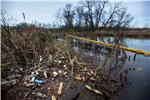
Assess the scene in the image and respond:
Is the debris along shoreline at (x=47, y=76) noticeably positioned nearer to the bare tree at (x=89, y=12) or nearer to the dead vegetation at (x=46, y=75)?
the dead vegetation at (x=46, y=75)

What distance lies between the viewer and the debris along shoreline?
419 cm

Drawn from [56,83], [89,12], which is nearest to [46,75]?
[56,83]

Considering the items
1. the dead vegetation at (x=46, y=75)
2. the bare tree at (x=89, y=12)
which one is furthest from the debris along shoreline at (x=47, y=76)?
the bare tree at (x=89, y=12)

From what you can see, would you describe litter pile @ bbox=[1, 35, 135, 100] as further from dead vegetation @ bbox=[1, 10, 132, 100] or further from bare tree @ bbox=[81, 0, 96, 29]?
bare tree @ bbox=[81, 0, 96, 29]

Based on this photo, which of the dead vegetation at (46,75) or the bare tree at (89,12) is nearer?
the dead vegetation at (46,75)

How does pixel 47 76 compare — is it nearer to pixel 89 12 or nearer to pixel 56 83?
pixel 56 83

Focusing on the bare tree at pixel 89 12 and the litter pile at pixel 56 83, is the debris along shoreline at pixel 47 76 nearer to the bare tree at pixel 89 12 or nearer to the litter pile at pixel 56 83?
the litter pile at pixel 56 83

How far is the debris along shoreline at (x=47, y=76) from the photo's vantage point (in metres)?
4.19

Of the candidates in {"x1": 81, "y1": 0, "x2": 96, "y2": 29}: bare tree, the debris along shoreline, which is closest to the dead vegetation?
the debris along shoreline

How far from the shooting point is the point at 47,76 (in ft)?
15.9

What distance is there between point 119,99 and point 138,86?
117cm

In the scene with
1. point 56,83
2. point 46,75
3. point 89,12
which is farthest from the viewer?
→ point 89,12

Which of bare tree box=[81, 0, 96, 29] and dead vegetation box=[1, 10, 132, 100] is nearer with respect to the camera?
dead vegetation box=[1, 10, 132, 100]

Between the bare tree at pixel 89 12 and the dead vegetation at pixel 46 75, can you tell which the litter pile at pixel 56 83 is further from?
the bare tree at pixel 89 12
